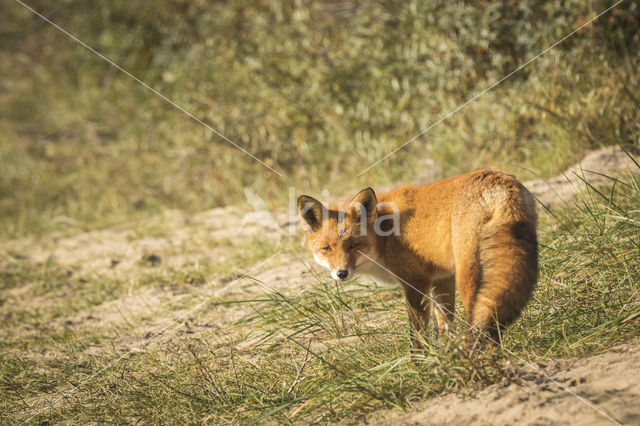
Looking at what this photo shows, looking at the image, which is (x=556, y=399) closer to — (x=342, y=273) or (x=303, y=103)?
(x=342, y=273)

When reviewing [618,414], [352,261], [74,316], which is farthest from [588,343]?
[74,316]

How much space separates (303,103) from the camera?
26.9ft

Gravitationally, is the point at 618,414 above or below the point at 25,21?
below

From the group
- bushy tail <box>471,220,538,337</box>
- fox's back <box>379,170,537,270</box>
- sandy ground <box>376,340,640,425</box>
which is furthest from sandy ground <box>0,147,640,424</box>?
fox's back <box>379,170,537,270</box>

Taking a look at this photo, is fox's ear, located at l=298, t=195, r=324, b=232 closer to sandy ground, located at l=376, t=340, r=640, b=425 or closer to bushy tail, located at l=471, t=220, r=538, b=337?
bushy tail, located at l=471, t=220, r=538, b=337

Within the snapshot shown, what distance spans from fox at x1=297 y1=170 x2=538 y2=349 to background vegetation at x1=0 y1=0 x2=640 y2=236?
1.55 m

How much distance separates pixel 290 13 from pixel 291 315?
5.57 metres

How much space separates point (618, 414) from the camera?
91.4 inches

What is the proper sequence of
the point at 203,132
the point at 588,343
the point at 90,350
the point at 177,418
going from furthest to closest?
1. the point at 203,132
2. the point at 90,350
3. the point at 177,418
4. the point at 588,343

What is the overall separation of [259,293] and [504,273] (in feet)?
8.50

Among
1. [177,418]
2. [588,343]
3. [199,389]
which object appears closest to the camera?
[588,343]

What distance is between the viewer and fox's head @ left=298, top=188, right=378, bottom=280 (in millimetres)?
3738

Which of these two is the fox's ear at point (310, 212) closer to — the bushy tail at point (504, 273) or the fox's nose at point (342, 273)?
the fox's nose at point (342, 273)

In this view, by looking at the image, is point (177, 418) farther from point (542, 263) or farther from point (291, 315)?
point (542, 263)
